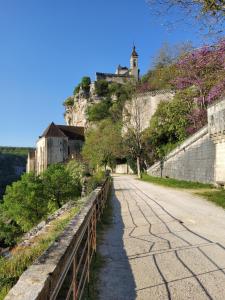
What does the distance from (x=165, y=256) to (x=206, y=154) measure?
1664 cm

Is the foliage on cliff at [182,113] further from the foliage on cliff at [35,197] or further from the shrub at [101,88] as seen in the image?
the shrub at [101,88]

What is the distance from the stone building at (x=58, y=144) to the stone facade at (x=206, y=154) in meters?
56.2

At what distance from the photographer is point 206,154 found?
22.5 metres

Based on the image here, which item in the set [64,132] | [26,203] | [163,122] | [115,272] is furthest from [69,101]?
[115,272]

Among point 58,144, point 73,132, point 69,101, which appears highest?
point 69,101

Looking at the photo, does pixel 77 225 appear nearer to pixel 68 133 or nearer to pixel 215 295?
pixel 215 295

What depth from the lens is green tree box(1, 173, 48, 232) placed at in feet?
117

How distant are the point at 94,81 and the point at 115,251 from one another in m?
88.6

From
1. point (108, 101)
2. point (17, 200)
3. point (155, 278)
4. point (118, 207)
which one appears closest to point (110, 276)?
point (155, 278)

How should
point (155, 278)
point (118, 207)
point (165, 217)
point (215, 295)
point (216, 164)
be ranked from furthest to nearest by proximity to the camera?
point (216, 164), point (118, 207), point (165, 217), point (155, 278), point (215, 295)

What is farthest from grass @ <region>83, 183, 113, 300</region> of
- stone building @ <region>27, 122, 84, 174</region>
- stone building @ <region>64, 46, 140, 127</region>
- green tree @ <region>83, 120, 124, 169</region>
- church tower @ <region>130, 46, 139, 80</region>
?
church tower @ <region>130, 46, 139, 80</region>

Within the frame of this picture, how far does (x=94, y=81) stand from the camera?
93625 millimetres

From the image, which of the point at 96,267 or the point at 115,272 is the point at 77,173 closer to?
the point at 96,267

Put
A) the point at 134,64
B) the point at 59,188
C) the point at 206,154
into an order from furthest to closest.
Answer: the point at 134,64 < the point at 59,188 < the point at 206,154
